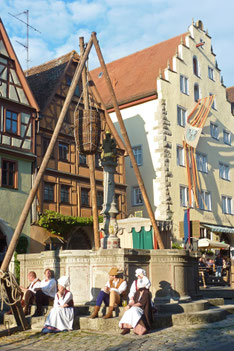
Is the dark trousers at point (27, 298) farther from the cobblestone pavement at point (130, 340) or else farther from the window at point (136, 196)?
the window at point (136, 196)

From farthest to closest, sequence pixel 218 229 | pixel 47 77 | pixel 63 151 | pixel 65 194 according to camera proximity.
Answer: pixel 218 229 → pixel 47 77 → pixel 63 151 → pixel 65 194

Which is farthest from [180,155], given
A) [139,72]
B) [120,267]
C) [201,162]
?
[120,267]

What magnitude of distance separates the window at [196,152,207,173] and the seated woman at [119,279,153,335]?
23.5 meters

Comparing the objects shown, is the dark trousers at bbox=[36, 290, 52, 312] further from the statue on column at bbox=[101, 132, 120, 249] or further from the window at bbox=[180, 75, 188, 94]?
the window at bbox=[180, 75, 188, 94]

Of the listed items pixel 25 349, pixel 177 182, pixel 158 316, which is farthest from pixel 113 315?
pixel 177 182

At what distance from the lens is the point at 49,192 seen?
23.2 m

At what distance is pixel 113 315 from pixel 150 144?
21.0 meters

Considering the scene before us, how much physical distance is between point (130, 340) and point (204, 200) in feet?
80.2

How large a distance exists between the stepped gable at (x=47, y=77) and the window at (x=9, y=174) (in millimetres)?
4029

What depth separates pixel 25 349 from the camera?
771 cm

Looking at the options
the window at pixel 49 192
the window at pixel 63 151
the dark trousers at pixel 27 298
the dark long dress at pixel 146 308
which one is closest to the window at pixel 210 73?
the window at pixel 63 151

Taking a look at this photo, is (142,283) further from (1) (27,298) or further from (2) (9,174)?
(2) (9,174)

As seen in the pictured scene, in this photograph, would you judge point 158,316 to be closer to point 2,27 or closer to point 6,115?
→ point 6,115

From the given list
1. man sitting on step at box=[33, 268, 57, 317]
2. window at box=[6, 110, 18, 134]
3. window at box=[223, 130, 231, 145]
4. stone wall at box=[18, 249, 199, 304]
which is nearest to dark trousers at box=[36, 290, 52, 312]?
man sitting on step at box=[33, 268, 57, 317]
